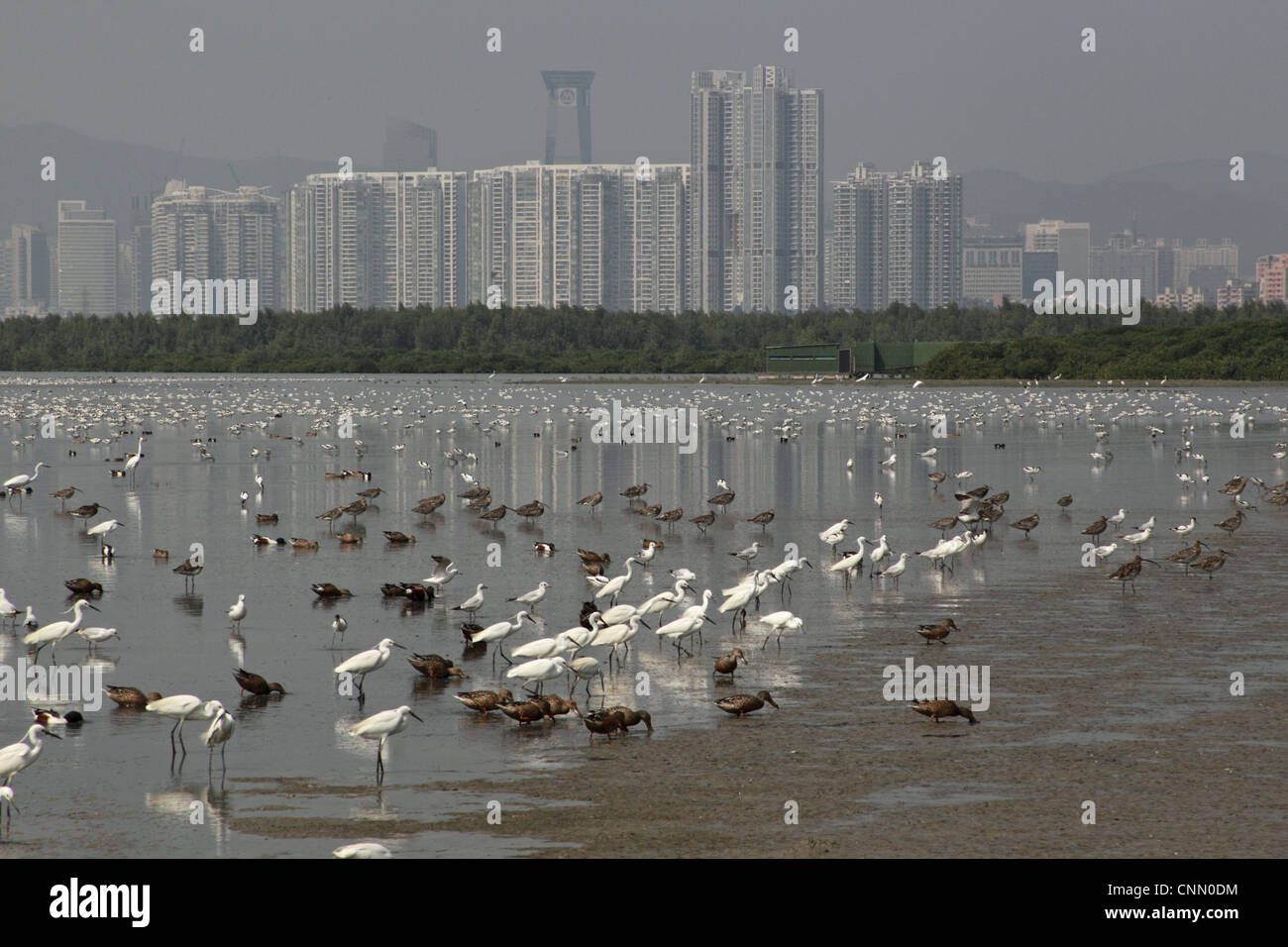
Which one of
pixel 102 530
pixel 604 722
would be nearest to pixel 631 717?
pixel 604 722

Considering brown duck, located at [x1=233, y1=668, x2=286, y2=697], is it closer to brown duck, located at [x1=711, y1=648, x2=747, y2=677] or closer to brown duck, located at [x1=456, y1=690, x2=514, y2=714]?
brown duck, located at [x1=456, y1=690, x2=514, y2=714]

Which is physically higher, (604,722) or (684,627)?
(684,627)

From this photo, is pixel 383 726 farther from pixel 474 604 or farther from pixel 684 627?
pixel 474 604

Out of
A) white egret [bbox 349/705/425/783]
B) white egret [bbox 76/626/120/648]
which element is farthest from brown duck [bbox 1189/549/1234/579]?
white egret [bbox 76/626/120/648]

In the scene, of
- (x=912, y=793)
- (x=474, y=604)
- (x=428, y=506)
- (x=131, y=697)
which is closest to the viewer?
(x=912, y=793)

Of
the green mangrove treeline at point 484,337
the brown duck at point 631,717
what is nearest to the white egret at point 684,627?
the brown duck at point 631,717

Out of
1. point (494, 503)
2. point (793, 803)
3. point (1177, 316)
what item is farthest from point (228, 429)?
point (1177, 316)

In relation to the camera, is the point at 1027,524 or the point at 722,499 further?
the point at 722,499

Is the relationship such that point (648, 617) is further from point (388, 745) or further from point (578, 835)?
point (578, 835)
